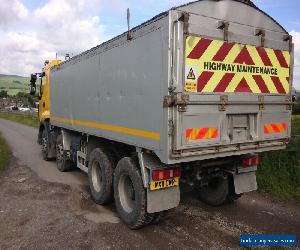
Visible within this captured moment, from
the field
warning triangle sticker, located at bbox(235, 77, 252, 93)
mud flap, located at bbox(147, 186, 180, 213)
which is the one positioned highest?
the field

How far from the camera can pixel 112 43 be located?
605 centimetres

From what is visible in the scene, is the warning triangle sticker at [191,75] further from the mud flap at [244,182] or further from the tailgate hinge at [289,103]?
the mud flap at [244,182]

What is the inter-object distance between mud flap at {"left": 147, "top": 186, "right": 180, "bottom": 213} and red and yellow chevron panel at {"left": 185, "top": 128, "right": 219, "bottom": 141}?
98 cm

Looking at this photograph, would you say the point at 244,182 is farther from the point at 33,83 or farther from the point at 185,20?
the point at 33,83

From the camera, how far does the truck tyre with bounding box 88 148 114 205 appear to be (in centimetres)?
644

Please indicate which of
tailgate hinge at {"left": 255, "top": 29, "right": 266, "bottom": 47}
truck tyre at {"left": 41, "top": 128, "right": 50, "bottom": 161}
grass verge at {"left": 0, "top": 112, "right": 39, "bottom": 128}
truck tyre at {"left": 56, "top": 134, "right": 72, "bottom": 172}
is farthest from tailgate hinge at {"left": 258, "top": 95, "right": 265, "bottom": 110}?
grass verge at {"left": 0, "top": 112, "right": 39, "bottom": 128}

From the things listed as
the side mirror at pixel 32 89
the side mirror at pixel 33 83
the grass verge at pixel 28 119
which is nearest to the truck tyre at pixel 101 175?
the side mirror at pixel 33 83

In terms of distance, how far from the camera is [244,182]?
6258mm

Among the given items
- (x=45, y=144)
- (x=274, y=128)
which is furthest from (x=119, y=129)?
(x=45, y=144)

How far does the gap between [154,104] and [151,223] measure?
206 cm

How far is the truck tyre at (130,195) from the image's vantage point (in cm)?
524

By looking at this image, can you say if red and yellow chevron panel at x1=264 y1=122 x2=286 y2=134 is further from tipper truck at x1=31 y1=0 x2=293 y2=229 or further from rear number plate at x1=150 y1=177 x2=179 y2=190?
rear number plate at x1=150 y1=177 x2=179 y2=190

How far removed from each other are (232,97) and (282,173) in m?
3.47

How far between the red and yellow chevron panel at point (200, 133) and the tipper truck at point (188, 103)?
0.05 feet
